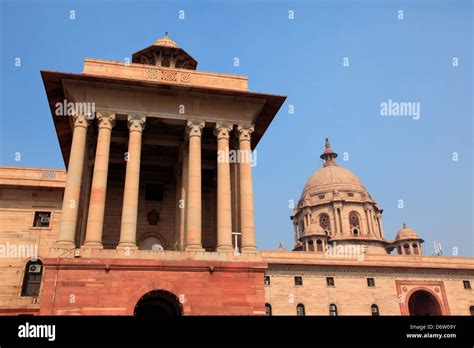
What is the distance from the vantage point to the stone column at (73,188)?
72.7 ft

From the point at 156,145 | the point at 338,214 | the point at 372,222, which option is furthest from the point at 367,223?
the point at 156,145

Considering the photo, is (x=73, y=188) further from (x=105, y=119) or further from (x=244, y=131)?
(x=244, y=131)

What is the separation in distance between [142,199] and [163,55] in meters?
12.3

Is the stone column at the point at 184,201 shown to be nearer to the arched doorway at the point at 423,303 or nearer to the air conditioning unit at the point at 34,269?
the air conditioning unit at the point at 34,269

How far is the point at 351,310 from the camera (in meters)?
53.6

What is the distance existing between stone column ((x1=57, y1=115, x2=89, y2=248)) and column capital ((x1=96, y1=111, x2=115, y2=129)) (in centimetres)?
92

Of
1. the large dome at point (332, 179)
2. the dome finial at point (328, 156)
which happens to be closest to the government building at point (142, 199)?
the large dome at point (332, 179)

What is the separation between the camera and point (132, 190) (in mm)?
23938

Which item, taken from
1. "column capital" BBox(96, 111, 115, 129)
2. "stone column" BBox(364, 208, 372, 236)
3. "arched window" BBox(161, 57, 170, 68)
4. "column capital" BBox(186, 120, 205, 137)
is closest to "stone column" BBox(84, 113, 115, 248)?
"column capital" BBox(96, 111, 115, 129)

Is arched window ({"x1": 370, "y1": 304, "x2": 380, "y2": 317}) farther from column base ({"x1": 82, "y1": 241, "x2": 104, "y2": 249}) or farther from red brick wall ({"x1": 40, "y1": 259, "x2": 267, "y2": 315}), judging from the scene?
column base ({"x1": 82, "y1": 241, "x2": 104, "y2": 249})

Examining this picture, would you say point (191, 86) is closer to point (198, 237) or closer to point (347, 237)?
point (198, 237)

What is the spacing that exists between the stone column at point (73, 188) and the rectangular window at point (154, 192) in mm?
9110

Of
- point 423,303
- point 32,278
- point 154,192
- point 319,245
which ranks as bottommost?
point 32,278

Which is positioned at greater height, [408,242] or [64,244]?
[408,242]
